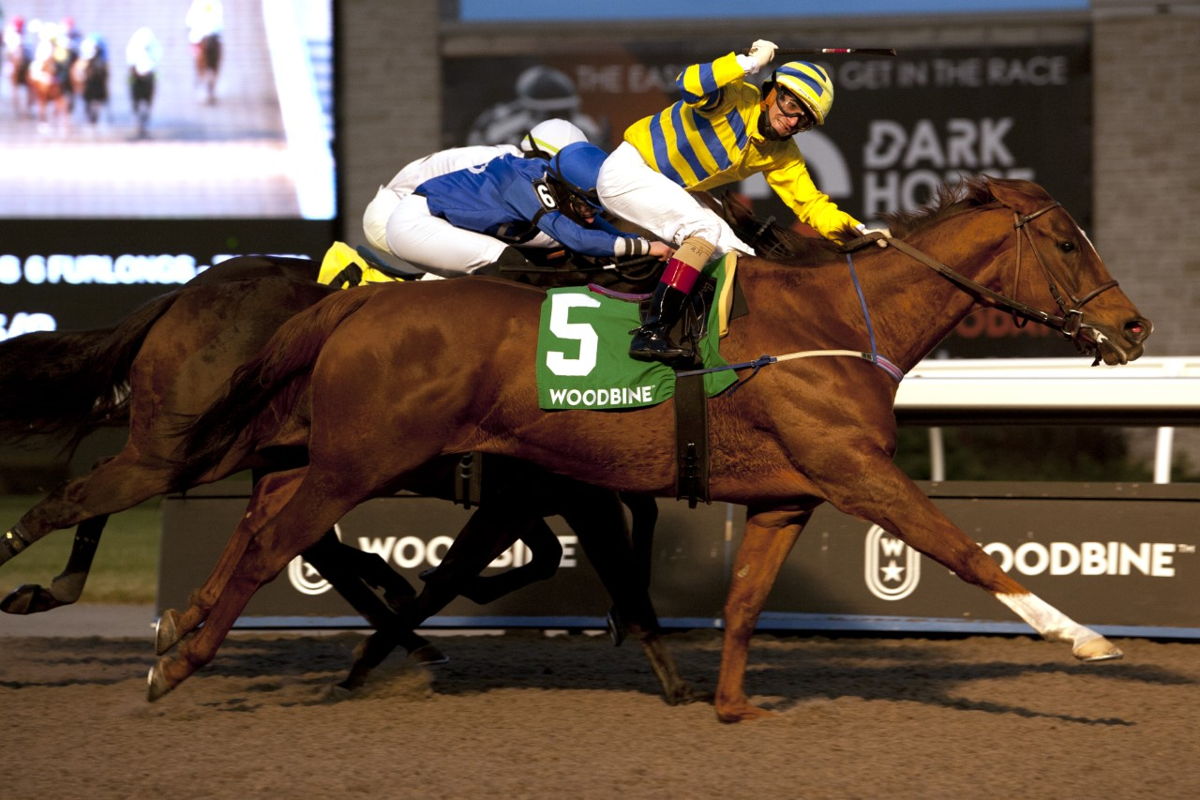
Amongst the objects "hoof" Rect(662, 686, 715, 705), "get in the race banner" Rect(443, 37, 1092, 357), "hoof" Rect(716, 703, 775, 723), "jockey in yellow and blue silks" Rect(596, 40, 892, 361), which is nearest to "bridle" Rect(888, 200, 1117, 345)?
"jockey in yellow and blue silks" Rect(596, 40, 892, 361)

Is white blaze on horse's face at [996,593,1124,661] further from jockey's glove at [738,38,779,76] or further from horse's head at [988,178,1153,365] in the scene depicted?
jockey's glove at [738,38,779,76]

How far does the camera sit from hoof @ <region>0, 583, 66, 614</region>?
5.70 metres

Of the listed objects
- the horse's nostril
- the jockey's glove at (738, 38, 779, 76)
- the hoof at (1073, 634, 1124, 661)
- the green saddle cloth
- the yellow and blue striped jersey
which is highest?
the jockey's glove at (738, 38, 779, 76)

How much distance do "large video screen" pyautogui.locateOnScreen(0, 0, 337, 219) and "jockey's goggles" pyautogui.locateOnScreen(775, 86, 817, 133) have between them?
655 cm

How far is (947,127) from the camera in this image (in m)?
11.3

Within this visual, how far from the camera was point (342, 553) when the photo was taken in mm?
6086

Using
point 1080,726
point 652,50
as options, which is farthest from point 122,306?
point 1080,726

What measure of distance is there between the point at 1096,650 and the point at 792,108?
1894 mm

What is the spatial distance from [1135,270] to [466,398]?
7.81 meters

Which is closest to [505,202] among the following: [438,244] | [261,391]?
[438,244]

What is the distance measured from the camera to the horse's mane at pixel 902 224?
208 inches

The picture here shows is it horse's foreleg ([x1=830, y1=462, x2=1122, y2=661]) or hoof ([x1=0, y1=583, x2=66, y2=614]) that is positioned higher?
horse's foreleg ([x1=830, y1=462, x2=1122, y2=661])

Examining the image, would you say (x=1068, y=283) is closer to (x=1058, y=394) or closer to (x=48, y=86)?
(x=1058, y=394)

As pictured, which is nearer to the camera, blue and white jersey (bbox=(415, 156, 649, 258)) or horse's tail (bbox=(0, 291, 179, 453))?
blue and white jersey (bbox=(415, 156, 649, 258))
